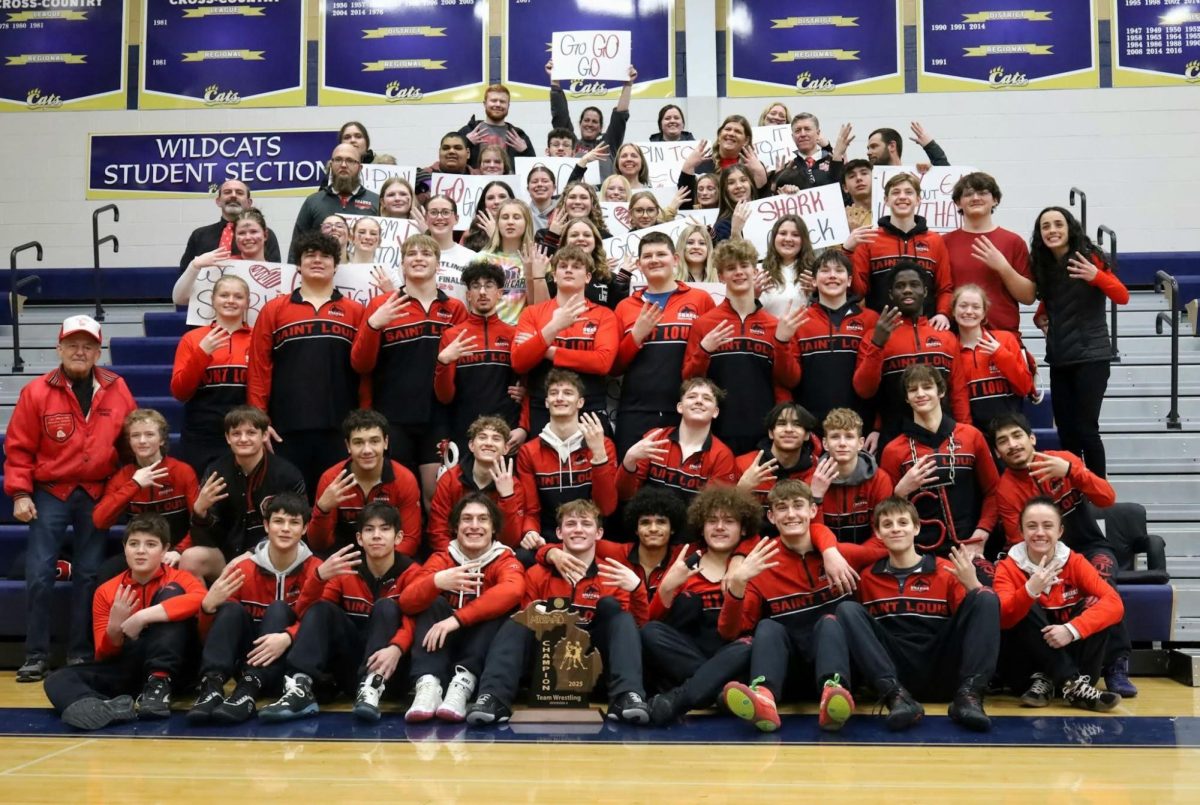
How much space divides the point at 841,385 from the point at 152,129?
836cm

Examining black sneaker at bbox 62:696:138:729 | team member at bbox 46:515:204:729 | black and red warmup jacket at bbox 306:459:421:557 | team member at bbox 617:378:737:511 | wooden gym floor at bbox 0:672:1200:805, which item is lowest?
wooden gym floor at bbox 0:672:1200:805

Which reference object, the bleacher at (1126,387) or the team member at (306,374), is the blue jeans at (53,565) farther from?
the team member at (306,374)

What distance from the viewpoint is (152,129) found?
40.1ft

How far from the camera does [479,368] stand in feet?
21.6

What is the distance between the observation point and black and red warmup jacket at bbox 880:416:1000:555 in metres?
6.07

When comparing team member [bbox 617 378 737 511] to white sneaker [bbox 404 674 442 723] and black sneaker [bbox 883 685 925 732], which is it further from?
white sneaker [bbox 404 674 442 723]

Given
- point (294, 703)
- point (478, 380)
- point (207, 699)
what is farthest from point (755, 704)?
point (478, 380)

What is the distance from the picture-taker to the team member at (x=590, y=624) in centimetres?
524

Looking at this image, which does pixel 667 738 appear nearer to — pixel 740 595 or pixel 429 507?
pixel 740 595

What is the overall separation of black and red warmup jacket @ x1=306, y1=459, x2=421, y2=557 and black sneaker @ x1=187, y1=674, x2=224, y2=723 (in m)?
0.90

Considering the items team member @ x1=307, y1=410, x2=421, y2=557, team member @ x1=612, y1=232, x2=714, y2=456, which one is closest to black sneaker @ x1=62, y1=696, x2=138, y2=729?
team member @ x1=307, y1=410, x2=421, y2=557

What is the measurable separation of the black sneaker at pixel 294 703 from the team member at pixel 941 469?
2.87 metres

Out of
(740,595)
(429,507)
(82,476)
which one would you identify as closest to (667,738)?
(740,595)

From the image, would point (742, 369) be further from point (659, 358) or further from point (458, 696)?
point (458, 696)
